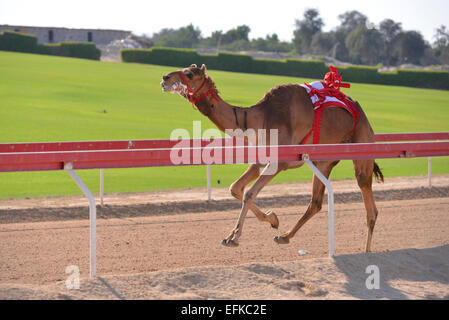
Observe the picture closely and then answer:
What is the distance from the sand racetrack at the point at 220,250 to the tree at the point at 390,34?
94.2 metres

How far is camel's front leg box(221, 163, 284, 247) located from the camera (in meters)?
6.40

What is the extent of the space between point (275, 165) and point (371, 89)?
1660 inches

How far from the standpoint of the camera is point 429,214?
10945 mm

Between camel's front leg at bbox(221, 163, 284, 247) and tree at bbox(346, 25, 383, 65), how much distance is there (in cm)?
10070

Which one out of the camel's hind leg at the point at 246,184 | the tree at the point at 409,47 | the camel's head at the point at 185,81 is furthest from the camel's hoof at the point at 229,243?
the tree at the point at 409,47

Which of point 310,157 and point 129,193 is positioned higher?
point 310,157

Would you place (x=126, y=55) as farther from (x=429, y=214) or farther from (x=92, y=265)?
(x=92, y=265)

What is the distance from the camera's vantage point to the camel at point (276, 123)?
6.78 meters

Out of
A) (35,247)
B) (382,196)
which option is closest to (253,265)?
(35,247)

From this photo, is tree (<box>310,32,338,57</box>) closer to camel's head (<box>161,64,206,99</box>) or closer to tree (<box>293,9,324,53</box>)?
tree (<box>293,9,324,53</box>)

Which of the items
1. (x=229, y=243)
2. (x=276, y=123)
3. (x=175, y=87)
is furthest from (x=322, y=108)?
(x=229, y=243)

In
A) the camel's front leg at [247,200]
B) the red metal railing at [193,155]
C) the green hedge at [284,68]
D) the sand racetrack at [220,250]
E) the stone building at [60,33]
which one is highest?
the stone building at [60,33]

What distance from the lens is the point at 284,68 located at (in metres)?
55.3

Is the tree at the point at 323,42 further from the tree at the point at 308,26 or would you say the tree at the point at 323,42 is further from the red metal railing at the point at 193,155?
the red metal railing at the point at 193,155
